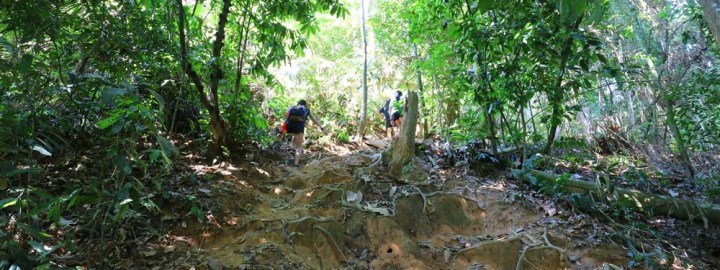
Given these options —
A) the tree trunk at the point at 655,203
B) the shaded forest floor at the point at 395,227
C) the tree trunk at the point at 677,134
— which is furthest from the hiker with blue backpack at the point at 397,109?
the tree trunk at the point at 677,134

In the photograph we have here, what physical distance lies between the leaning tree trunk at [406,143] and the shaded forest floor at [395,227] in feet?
0.55

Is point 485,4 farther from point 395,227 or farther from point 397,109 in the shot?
point 397,109

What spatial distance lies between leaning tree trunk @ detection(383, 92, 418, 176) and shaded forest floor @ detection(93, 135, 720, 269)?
168 millimetres

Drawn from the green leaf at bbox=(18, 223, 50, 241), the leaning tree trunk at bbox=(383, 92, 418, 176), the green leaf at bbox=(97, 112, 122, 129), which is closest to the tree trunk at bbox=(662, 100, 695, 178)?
the leaning tree trunk at bbox=(383, 92, 418, 176)

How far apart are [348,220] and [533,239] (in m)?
2.05

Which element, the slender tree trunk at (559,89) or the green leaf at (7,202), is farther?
the slender tree trunk at (559,89)

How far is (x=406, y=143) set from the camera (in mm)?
6266

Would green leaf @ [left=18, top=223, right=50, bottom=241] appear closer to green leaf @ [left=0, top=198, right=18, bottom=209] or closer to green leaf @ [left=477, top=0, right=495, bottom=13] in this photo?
green leaf @ [left=0, top=198, right=18, bottom=209]

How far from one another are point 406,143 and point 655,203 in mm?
3258

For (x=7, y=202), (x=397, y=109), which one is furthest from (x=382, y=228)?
(x=397, y=109)

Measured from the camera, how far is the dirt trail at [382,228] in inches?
167

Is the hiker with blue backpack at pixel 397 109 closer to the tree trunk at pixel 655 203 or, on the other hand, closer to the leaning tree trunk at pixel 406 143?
the leaning tree trunk at pixel 406 143

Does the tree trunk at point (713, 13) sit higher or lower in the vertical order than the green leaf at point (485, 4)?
higher

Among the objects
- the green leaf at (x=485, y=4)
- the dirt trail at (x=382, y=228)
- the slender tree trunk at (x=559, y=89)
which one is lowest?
the dirt trail at (x=382, y=228)
